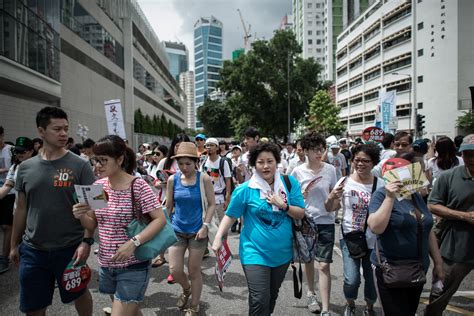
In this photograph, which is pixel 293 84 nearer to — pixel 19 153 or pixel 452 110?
pixel 452 110

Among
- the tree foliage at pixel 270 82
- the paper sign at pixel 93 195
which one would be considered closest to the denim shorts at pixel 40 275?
the paper sign at pixel 93 195

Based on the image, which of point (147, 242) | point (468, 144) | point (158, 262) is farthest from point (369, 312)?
point (158, 262)

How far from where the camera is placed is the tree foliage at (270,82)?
42.8 meters

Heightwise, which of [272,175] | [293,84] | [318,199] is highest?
A: [293,84]

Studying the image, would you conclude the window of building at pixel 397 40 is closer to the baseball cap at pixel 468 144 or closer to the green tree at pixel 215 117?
the green tree at pixel 215 117

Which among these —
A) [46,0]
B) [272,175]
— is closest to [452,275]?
[272,175]

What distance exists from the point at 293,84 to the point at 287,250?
41.6 m

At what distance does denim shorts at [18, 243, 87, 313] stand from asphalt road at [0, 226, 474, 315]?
1295 millimetres

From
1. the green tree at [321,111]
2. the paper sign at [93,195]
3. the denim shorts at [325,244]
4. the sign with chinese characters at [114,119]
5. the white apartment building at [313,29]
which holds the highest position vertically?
the white apartment building at [313,29]

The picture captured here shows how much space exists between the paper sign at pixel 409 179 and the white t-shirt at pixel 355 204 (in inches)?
41.6

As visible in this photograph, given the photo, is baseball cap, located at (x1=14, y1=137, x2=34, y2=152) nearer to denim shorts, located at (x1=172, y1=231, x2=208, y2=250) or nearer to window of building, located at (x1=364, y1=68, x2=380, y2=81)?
denim shorts, located at (x1=172, y1=231, x2=208, y2=250)

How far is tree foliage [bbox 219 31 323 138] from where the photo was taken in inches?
1683

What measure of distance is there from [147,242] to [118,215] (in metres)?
A: 0.30

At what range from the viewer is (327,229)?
4270mm
